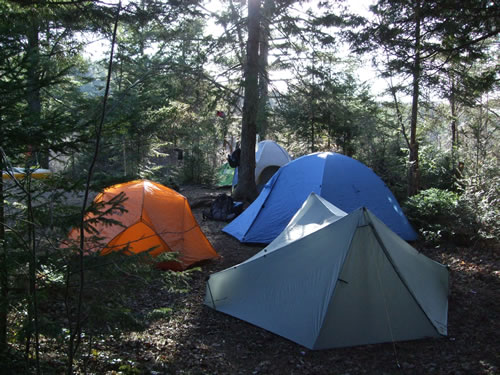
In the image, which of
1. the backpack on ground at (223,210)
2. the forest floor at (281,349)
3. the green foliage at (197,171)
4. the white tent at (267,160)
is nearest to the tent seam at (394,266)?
the forest floor at (281,349)

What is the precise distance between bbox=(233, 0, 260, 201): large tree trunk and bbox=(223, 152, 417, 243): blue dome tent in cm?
242

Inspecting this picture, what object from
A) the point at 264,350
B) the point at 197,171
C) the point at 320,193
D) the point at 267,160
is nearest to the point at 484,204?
the point at 320,193

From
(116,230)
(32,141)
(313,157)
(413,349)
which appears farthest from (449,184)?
(32,141)

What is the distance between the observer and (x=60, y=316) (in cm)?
421

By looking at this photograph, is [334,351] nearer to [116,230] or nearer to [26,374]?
[26,374]

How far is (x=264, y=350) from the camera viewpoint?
392cm

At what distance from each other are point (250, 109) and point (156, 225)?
4567 mm

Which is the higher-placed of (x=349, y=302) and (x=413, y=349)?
(x=349, y=302)

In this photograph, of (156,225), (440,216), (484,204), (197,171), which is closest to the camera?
(156,225)

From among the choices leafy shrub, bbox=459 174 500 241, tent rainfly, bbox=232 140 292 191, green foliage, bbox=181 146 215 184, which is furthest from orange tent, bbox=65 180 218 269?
green foliage, bbox=181 146 215 184

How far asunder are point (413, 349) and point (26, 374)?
337 cm

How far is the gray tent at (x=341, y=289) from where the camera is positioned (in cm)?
397

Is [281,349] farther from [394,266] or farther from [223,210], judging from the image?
[223,210]

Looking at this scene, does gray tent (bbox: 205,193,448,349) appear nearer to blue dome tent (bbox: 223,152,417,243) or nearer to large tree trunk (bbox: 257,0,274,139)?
blue dome tent (bbox: 223,152,417,243)
